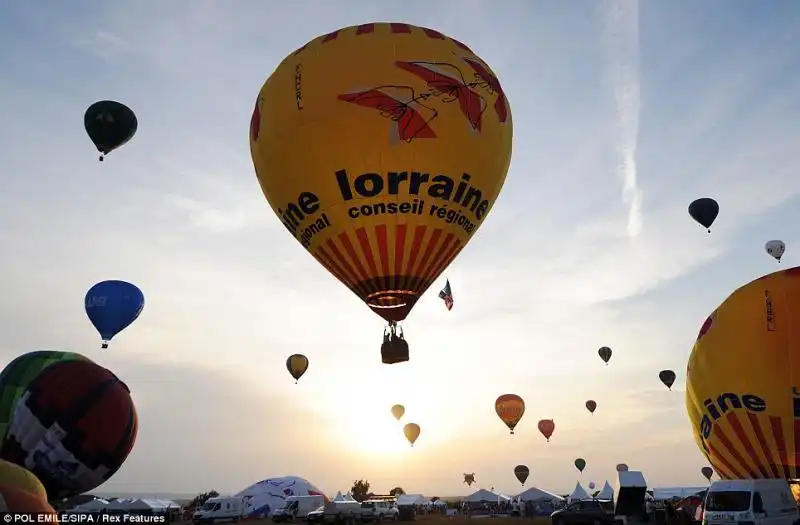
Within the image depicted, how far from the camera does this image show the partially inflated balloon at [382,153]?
16.7m

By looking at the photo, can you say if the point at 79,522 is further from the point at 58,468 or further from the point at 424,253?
the point at 424,253

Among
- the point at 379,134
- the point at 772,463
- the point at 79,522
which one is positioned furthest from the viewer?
the point at 79,522

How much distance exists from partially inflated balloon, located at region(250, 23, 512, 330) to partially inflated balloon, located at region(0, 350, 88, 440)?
32.2 feet

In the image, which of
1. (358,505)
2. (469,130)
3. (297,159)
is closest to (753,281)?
(469,130)

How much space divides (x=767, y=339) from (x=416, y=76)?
12318 millimetres

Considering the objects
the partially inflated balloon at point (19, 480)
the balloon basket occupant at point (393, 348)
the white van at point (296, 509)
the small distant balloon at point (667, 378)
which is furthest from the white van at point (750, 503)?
the small distant balloon at point (667, 378)

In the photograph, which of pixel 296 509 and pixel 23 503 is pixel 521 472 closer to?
pixel 296 509

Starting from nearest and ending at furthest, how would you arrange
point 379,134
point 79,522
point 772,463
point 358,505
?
point 379,134 → point 772,463 → point 79,522 → point 358,505

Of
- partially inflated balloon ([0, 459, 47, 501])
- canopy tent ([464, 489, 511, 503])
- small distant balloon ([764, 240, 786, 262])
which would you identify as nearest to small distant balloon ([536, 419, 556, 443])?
canopy tent ([464, 489, 511, 503])

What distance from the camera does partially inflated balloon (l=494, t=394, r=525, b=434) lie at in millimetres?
44906

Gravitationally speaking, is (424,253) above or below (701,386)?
above

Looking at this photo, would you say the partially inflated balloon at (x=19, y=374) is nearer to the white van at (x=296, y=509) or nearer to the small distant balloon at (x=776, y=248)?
the white van at (x=296, y=509)

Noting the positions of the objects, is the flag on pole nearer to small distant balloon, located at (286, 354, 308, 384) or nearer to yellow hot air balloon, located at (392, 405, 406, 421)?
small distant balloon, located at (286, 354, 308, 384)

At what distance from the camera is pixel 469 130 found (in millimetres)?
17359
